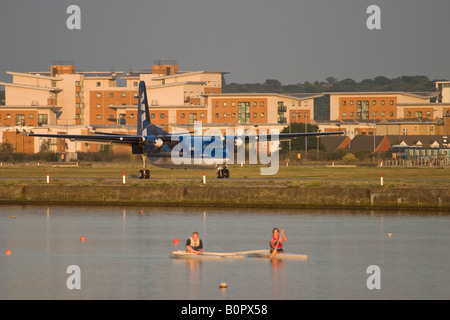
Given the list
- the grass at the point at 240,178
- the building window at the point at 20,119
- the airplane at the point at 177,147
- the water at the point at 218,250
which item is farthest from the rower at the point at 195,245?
the building window at the point at 20,119

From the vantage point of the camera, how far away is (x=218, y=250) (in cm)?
2883

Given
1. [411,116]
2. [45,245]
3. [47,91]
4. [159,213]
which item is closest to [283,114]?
[411,116]

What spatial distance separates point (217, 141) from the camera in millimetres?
55594

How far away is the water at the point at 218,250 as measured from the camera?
2227 centimetres

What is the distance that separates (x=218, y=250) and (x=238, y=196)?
1295 cm

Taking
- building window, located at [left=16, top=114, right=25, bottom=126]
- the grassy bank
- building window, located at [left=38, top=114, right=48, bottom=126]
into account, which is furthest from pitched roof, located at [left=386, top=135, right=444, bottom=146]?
the grassy bank

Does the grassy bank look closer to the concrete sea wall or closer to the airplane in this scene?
the concrete sea wall

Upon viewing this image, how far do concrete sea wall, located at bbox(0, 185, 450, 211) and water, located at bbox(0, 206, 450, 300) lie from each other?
84 centimetres

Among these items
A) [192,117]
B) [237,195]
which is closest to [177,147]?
[237,195]

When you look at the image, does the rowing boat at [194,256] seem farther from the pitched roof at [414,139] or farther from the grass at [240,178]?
the pitched roof at [414,139]

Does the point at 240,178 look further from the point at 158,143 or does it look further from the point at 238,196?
the point at 238,196

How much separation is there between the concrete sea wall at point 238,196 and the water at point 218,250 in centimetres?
84

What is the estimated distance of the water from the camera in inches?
877
